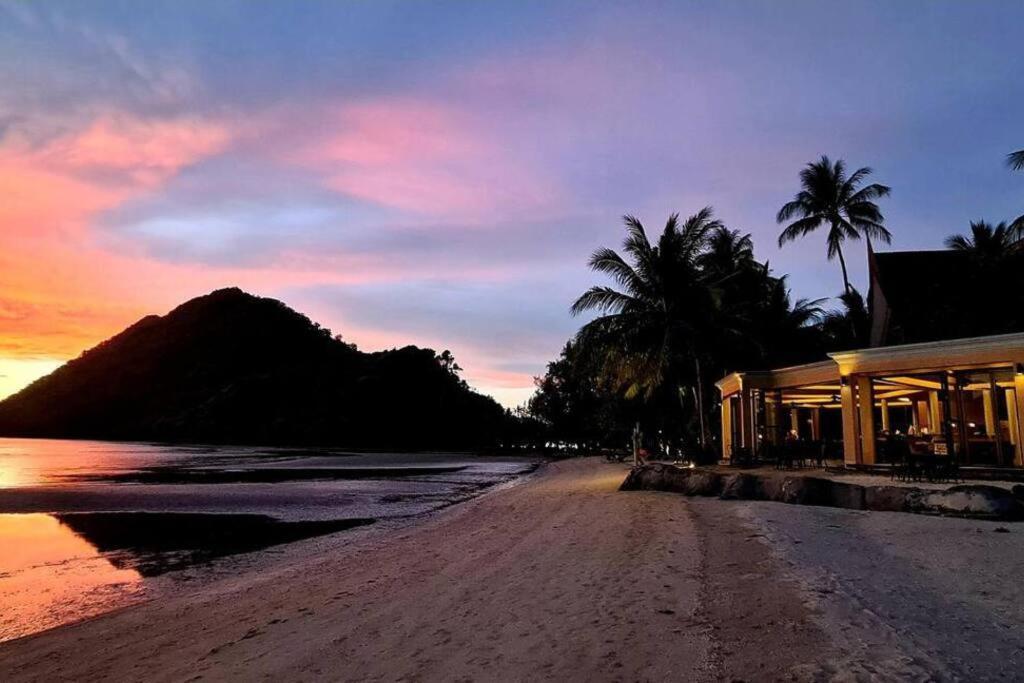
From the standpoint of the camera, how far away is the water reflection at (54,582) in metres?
8.02

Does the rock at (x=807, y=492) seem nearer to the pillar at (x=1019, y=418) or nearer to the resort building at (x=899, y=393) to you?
the resort building at (x=899, y=393)

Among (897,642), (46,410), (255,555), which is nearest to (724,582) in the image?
(897,642)

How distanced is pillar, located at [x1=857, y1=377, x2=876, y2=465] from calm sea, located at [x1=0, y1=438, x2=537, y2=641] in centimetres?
1141

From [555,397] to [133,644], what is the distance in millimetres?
57775

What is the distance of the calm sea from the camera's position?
934 cm

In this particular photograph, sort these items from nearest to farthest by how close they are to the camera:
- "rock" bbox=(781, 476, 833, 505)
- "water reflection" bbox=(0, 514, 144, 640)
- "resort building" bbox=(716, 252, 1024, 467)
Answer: "water reflection" bbox=(0, 514, 144, 640), "rock" bbox=(781, 476, 833, 505), "resort building" bbox=(716, 252, 1024, 467)

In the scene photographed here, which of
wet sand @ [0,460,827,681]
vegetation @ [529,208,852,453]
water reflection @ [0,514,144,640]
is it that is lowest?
water reflection @ [0,514,144,640]

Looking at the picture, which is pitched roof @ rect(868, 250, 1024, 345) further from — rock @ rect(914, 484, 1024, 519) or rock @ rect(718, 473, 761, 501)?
rock @ rect(914, 484, 1024, 519)

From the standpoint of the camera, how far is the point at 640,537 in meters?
8.71

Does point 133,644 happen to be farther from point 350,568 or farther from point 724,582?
point 724,582

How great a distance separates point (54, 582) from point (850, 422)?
17.0 meters

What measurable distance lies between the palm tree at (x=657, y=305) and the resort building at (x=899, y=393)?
241cm

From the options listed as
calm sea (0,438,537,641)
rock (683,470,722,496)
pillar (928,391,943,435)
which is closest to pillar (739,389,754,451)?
pillar (928,391,943,435)

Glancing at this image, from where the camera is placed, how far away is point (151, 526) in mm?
15711
